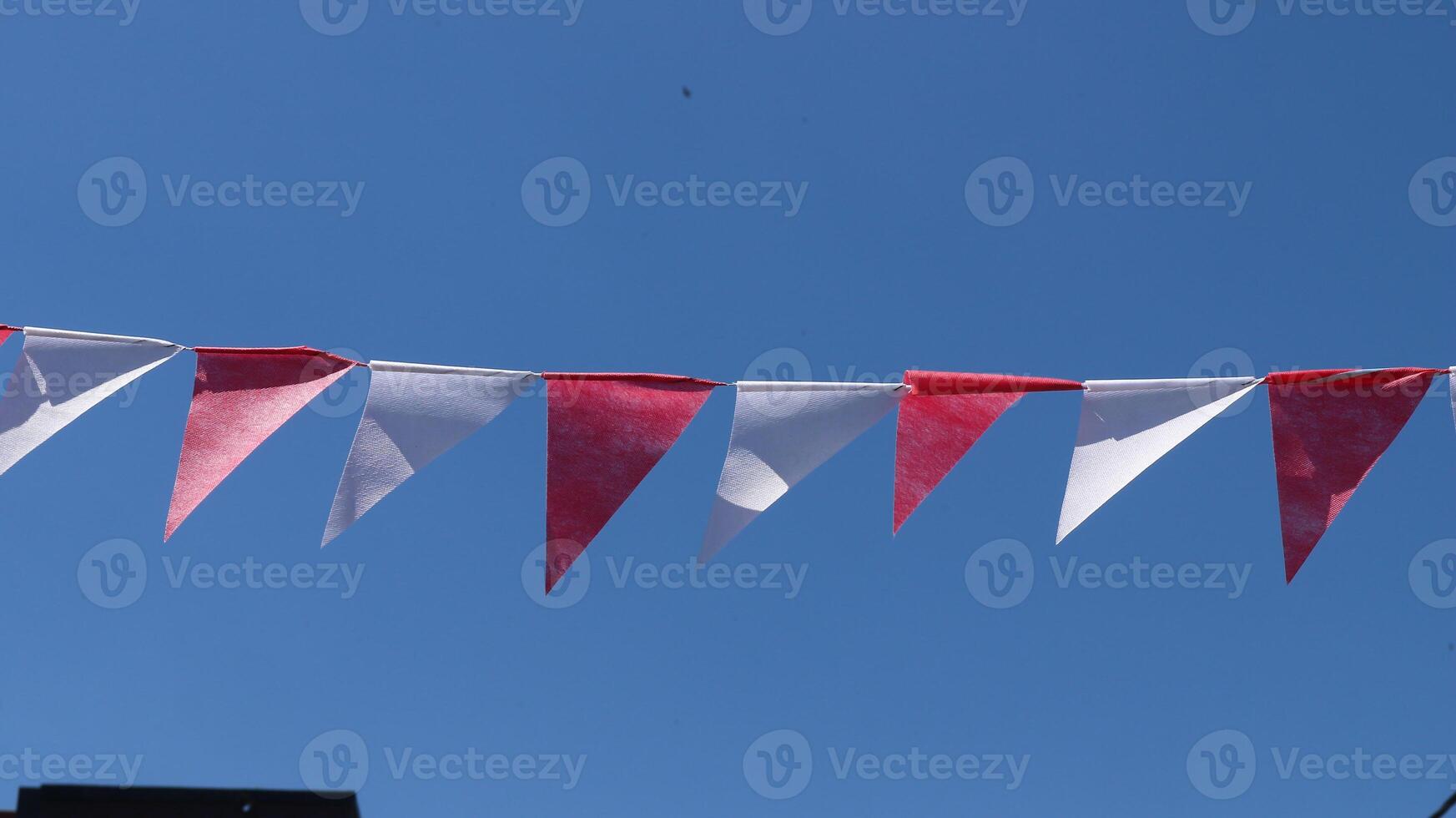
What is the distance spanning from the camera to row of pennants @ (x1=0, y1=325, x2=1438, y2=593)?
4.38 m

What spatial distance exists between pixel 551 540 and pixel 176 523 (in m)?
1.22

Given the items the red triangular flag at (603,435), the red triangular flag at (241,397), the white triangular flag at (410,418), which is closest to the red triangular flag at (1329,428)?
the red triangular flag at (603,435)

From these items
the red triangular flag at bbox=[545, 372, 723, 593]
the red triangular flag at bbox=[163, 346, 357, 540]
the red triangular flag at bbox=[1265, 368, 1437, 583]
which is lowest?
the red triangular flag at bbox=[1265, 368, 1437, 583]

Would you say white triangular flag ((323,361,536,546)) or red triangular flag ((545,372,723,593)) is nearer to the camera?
white triangular flag ((323,361,536,546))

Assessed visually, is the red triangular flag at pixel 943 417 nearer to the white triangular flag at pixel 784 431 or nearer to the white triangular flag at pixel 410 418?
the white triangular flag at pixel 784 431

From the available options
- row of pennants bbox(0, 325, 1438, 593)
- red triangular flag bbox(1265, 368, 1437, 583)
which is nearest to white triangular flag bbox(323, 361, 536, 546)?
row of pennants bbox(0, 325, 1438, 593)

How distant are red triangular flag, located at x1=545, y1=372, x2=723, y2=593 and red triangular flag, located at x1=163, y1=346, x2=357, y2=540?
29.9 inches

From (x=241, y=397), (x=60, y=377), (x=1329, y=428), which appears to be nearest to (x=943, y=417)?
(x=1329, y=428)

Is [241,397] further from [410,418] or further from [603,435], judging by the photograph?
[603,435]

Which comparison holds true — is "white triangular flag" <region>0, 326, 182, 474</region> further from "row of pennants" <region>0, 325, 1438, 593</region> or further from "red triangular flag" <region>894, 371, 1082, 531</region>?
"red triangular flag" <region>894, 371, 1082, 531</region>

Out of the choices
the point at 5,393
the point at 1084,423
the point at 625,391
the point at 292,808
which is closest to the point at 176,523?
the point at 5,393

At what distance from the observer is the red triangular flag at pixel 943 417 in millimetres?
4418

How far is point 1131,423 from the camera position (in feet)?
14.5

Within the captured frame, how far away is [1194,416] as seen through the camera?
440 centimetres
